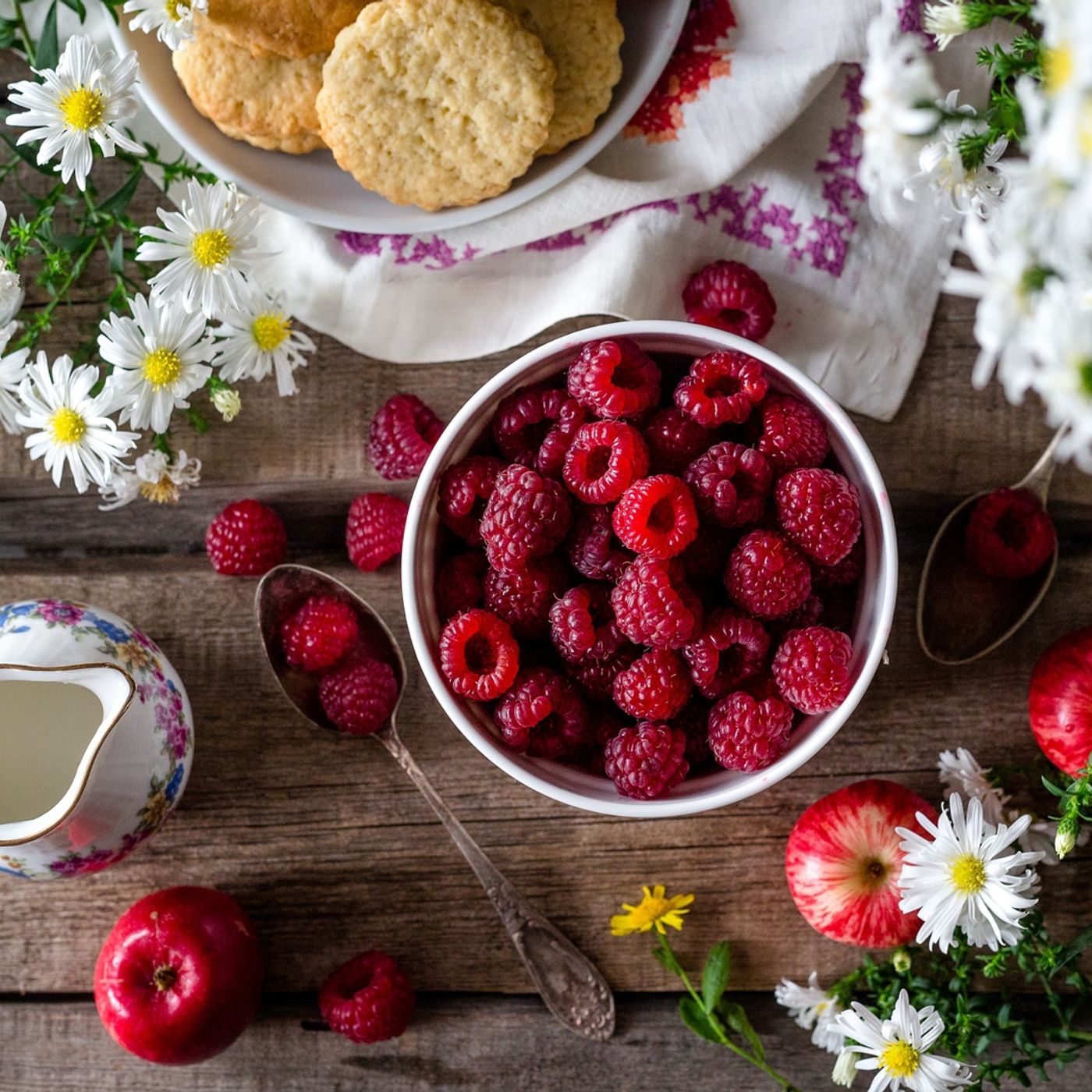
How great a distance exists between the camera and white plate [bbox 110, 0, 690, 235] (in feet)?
4.09

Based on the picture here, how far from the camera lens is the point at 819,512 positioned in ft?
3.42

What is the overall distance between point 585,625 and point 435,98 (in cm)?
60

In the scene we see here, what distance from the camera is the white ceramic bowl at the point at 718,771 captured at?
3.58 feet

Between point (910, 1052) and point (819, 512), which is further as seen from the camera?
point (910, 1052)

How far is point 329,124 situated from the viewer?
1.22m

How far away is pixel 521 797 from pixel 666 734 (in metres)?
0.35

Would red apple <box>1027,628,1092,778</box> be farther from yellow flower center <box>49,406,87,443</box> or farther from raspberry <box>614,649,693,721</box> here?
yellow flower center <box>49,406,87,443</box>

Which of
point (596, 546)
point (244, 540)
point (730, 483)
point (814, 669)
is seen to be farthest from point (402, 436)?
point (814, 669)

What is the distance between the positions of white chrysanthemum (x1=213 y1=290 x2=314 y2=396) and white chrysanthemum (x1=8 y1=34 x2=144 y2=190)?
0.20 meters

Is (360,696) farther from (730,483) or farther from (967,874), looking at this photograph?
(967,874)

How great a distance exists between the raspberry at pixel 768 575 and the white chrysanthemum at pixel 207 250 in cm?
60

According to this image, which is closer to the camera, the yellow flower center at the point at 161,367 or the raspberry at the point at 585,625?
the raspberry at the point at 585,625

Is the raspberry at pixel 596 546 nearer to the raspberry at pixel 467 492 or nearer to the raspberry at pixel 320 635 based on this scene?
the raspberry at pixel 467 492

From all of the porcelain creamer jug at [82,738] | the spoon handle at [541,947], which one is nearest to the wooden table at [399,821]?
the spoon handle at [541,947]
